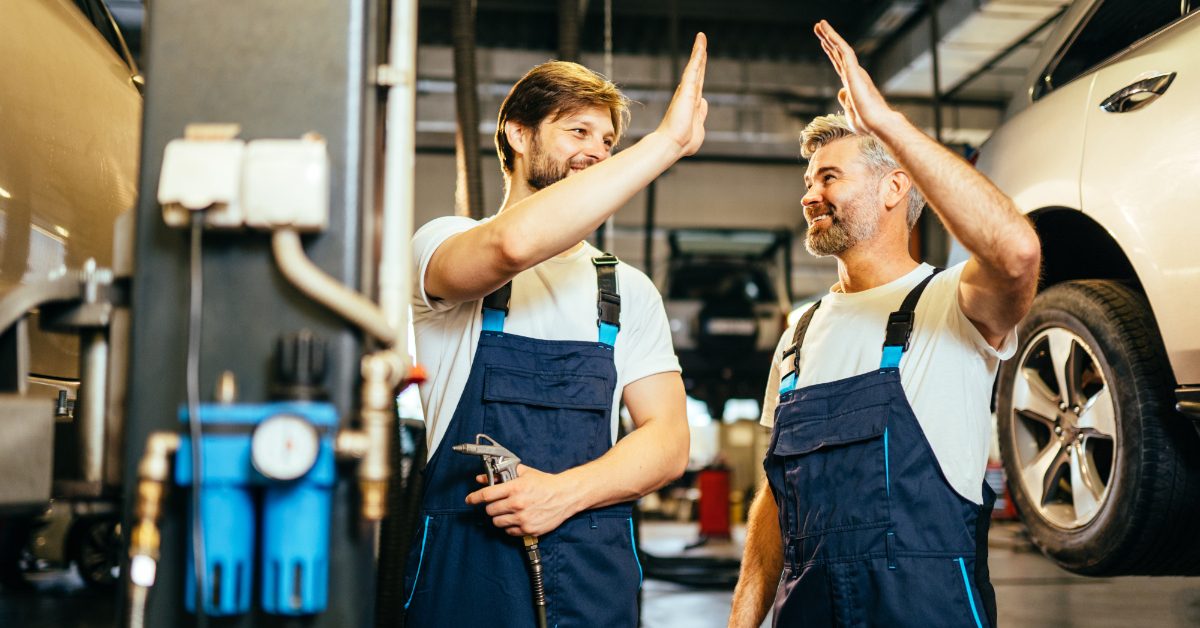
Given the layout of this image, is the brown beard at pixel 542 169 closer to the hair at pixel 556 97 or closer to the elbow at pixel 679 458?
the hair at pixel 556 97

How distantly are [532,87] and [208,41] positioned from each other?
0.81 metres

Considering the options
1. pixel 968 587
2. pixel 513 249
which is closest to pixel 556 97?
pixel 513 249

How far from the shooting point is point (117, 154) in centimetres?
235

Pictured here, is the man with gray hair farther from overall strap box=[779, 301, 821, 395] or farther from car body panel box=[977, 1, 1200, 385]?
car body panel box=[977, 1, 1200, 385]

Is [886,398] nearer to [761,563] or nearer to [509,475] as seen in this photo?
[761,563]

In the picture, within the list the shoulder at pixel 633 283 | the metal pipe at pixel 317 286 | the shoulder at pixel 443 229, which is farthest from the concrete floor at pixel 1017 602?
the metal pipe at pixel 317 286

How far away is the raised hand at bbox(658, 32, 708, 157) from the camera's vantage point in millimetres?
1239

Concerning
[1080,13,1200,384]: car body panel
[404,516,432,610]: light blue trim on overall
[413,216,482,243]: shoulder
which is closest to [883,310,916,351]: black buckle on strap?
[1080,13,1200,384]: car body panel

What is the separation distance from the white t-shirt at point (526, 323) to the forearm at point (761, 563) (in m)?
0.49

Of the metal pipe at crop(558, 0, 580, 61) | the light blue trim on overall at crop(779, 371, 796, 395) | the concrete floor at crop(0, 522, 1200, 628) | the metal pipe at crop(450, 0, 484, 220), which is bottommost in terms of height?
the concrete floor at crop(0, 522, 1200, 628)

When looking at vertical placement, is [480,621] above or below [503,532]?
below

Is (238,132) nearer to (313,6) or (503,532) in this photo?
(313,6)

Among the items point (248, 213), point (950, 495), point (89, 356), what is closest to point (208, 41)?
point (248, 213)

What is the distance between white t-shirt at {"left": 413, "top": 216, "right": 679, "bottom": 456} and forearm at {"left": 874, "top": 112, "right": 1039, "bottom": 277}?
19.5 inches
